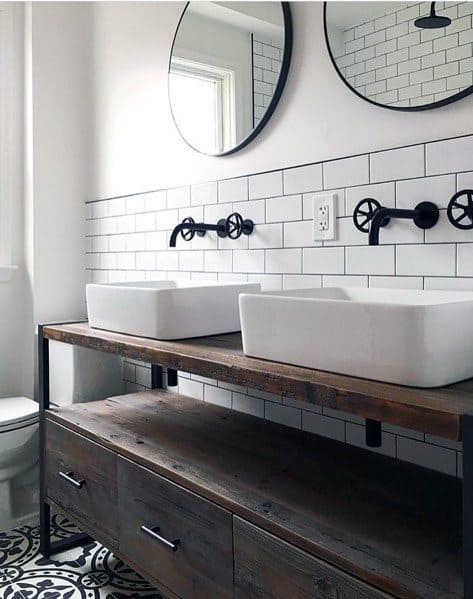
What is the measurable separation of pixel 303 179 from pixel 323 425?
73 centimetres

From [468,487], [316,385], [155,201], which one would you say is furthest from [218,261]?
[468,487]

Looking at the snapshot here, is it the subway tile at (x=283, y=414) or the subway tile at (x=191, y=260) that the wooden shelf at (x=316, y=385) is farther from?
the subway tile at (x=191, y=260)

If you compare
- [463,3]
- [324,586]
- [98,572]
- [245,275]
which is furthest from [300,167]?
[98,572]

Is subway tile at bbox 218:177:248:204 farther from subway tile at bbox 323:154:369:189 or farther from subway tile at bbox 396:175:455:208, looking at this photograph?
subway tile at bbox 396:175:455:208

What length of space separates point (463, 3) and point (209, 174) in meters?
1.03

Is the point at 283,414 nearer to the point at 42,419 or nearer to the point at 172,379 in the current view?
the point at 172,379

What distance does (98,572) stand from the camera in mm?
2053

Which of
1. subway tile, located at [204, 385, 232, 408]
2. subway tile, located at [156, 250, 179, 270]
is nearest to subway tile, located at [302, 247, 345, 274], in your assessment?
subway tile, located at [204, 385, 232, 408]

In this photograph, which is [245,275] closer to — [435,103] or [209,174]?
[209,174]

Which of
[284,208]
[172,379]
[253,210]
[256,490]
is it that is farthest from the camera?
[172,379]

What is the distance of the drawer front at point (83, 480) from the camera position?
5.62 ft

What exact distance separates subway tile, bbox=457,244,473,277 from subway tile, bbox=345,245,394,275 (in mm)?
195

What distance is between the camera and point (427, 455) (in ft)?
4.89

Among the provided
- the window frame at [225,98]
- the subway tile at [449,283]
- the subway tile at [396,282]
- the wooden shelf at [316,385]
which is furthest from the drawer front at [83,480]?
the window frame at [225,98]
